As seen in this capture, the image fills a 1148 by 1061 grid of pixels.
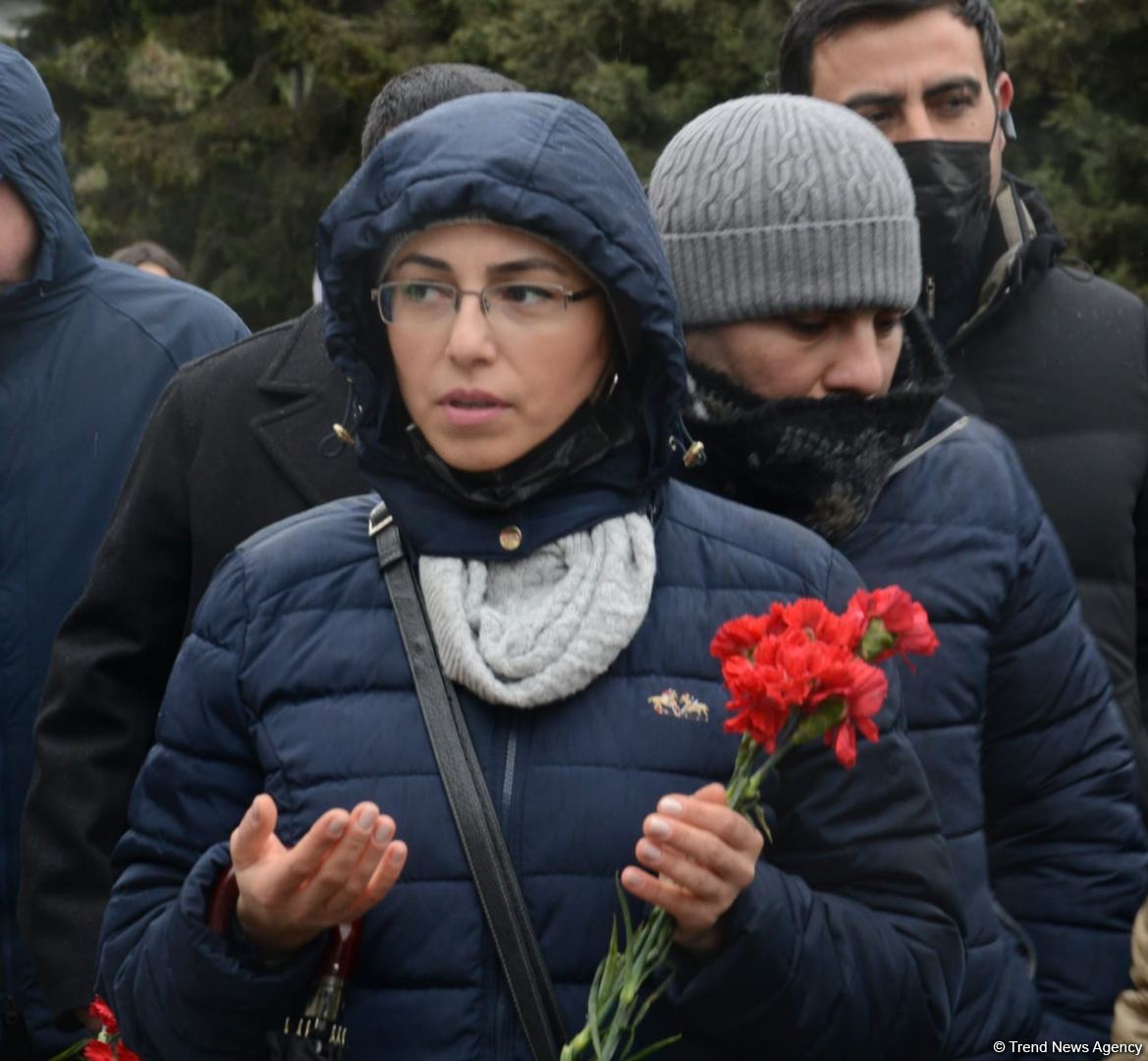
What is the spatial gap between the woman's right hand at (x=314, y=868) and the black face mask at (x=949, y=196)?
2042mm

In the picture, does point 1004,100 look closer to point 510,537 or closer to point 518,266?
point 518,266

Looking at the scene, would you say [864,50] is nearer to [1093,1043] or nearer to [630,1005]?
[1093,1043]

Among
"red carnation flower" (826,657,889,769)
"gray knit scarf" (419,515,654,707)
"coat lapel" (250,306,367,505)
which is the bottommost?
"coat lapel" (250,306,367,505)

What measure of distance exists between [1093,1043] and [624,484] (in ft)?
3.68

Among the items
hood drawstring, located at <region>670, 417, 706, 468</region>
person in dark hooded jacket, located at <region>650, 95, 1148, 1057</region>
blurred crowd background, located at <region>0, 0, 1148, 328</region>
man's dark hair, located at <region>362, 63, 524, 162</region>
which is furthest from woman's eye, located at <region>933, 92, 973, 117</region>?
blurred crowd background, located at <region>0, 0, 1148, 328</region>

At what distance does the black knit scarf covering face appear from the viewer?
10.6ft

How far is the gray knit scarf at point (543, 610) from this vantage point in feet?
8.77

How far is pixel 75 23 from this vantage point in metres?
22.8

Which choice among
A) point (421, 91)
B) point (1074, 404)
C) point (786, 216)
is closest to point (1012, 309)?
point (1074, 404)

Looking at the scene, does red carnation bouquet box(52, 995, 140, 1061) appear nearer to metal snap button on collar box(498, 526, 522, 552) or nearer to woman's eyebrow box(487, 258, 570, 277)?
metal snap button on collar box(498, 526, 522, 552)

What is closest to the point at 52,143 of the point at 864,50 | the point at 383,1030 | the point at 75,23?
the point at 864,50

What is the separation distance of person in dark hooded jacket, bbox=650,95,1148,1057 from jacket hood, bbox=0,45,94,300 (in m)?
1.94

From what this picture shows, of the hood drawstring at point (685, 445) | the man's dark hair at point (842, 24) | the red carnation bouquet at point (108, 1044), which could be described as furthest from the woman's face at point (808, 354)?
the red carnation bouquet at point (108, 1044)

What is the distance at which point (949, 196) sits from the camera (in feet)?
13.8
